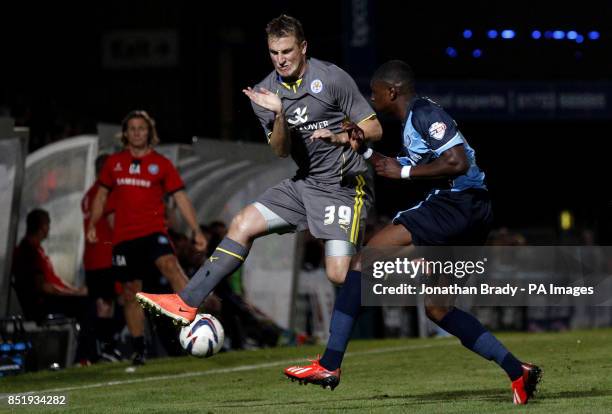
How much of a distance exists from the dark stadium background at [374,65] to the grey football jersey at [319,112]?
1246 centimetres

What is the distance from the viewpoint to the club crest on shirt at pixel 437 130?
8219 mm

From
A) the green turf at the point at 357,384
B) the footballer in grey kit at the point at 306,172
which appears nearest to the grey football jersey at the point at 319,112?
the footballer in grey kit at the point at 306,172

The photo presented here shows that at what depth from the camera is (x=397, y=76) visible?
8.55 m

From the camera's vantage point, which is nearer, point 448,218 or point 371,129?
point 448,218

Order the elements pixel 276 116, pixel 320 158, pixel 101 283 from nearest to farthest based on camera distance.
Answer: pixel 276 116 → pixel 320 158 → pixel 101 283

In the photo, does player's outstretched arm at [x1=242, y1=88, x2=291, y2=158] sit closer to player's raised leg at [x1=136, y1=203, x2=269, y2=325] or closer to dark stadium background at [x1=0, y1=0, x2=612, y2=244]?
player's raised leg at [x1=136, y1=203, x2=269, y2=325]

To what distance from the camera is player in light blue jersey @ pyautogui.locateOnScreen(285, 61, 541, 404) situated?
8211mm

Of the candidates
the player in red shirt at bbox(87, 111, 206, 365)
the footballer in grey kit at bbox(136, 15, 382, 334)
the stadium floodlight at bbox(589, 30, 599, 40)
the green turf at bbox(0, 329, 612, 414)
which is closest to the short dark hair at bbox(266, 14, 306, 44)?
the footballer in grey kit at bbox(136, 15, 382, 334)

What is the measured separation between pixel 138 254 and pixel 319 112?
164 inches

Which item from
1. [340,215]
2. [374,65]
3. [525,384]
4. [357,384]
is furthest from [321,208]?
[374,65]

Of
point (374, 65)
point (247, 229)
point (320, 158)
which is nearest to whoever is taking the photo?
point (247, 229)

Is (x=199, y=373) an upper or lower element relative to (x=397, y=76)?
lower

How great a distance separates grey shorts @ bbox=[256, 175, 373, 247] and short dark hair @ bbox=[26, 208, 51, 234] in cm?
534

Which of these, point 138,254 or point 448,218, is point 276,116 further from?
point 138,254
